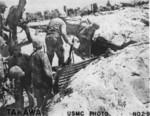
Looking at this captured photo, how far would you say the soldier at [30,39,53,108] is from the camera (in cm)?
561

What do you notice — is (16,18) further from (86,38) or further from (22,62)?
(22,62)

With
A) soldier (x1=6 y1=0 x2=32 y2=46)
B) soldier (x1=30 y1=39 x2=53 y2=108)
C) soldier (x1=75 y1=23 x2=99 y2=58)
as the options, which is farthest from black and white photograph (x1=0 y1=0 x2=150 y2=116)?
soldier (x1=75 y1=23 x2=99 y2=58)

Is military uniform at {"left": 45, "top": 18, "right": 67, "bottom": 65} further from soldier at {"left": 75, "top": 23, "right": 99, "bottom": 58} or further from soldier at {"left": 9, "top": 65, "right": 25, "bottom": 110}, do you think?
soldier at {"left": 75, "top": 23, "right": 99, "bottom": 58}

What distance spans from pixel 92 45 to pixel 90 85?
4932 millimetres

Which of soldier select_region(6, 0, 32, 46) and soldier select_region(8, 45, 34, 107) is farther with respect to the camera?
soldier select_region(6, 0, 32, 46)

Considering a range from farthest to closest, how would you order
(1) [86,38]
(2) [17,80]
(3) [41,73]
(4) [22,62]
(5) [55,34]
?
(1) [86,38]
(5) [55,34]
(4) [22,62]
(2) [17,80]
(3) [41,73]

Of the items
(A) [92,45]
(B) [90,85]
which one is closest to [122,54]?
(B) [90,85]

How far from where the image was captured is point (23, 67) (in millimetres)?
6398

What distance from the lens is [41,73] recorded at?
18.7 feet

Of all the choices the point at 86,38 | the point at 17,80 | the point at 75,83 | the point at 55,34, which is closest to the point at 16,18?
the point at 55,34

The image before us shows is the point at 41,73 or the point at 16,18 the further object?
the point at 16,18

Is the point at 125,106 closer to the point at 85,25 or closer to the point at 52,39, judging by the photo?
the point at 52,39

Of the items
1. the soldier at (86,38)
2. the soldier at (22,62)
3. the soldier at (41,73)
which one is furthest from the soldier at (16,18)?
the soldier at (41,73)

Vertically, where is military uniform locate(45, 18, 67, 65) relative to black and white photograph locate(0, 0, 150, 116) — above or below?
above
